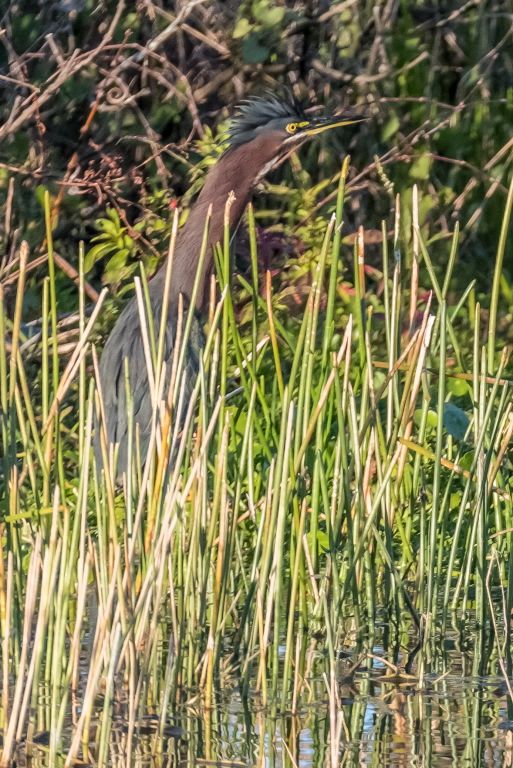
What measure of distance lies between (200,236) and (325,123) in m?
0.57

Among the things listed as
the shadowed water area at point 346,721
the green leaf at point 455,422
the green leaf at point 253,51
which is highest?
the green leaf at point 253,51

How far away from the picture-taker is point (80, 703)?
2.42 meters

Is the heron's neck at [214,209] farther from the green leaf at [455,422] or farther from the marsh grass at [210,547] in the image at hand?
the marsh grass at [210,547]

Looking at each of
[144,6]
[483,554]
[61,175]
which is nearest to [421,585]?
[483,554]

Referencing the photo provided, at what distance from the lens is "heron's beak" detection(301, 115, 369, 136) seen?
429cm

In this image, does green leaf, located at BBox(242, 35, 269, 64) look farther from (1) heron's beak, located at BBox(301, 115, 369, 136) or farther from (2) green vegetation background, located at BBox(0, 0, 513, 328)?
(1) heron's beak, located at BBox(301, 115, 369, 136)

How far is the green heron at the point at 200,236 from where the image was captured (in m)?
3.77

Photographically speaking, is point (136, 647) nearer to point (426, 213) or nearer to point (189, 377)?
point (189, 377)

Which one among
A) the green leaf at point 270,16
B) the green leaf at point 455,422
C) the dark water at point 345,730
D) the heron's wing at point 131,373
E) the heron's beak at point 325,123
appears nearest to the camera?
the dark water at point 345,730

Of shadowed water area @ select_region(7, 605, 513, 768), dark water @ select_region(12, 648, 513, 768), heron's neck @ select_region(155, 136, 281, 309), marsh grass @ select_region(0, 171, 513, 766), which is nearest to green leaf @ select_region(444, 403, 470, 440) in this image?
marsh grass @ select_region(0, 171, 513, 766)

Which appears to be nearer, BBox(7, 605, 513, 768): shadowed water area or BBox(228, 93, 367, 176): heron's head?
BBox(7, 605, 513, 768): shadowed water area

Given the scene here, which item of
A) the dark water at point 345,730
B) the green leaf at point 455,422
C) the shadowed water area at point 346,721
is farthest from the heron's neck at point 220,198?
the dark water at point 345,730

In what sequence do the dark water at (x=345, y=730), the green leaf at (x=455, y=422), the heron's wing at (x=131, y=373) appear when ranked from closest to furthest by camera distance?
1. the dark water at (x=345, y=730)
2. the green leaf at (x=455, y=422)
3. the heron's wing at (x=131, y=373)

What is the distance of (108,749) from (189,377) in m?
1.65
